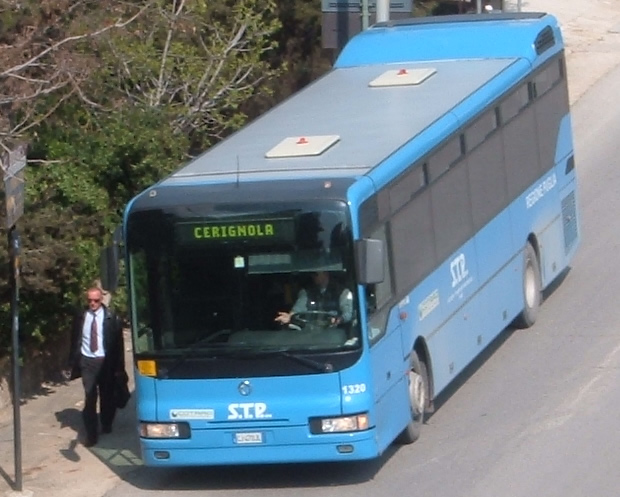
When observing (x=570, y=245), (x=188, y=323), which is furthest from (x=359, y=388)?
(x=570, y=245)

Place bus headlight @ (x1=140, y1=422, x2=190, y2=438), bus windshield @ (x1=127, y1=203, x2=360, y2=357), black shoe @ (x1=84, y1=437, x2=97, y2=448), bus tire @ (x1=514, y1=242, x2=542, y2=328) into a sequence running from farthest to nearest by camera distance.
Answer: bus tire @ (x1=514, y1=242, x2=542, y2=328) < black shoe @ (x1=84, y1=437, x2=97, y2=448) < bus headlight @ (x1=140, y1=422, x2=190, y2=438) < bus windshield @ (x1=127, y1=203, x2=360, y2=357)

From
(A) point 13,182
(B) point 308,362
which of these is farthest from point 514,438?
(A) point 13,182

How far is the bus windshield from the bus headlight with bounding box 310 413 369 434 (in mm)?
576

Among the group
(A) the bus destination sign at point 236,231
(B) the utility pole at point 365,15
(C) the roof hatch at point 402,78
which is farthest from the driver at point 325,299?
(B) the utility pole at point 365,15

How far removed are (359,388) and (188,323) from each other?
4.98 ft

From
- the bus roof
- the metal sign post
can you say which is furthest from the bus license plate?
the bus roof

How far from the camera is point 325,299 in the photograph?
39.8 feet

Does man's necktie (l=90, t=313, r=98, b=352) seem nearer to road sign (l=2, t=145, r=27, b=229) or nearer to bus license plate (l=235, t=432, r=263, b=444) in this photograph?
road sign (l=2, t=145, r=27, b=229)

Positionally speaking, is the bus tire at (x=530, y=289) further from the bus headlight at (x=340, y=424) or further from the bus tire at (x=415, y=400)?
the bus headlight at (x=340, y=424)

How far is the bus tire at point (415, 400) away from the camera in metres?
13.4

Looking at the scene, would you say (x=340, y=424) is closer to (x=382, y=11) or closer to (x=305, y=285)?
(x=305, y=285)

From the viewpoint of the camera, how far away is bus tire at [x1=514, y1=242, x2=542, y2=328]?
17234 millimetres

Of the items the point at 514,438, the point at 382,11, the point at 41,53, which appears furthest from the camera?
the point at 382,11

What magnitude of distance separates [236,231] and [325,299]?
91 centimetres
